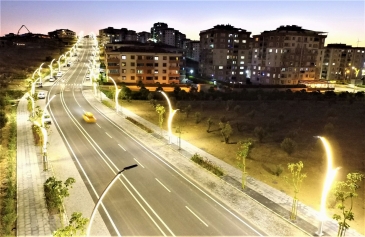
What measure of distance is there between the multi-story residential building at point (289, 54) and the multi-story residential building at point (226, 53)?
41.3 ft

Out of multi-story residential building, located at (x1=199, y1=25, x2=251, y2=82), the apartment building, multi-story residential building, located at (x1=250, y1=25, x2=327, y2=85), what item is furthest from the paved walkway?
multi-story residential building, located at (x1=199, y1=25, x2=251, y2=82)

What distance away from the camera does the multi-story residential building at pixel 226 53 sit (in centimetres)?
12512

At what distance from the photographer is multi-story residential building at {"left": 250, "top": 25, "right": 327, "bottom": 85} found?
10775cm

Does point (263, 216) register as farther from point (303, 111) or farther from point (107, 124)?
point (303, 111)

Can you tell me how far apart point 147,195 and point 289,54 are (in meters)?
98.5

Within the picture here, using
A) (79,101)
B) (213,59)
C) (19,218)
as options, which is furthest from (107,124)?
(213,59)

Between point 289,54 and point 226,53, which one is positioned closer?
point 289,54

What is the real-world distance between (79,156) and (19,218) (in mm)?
12509

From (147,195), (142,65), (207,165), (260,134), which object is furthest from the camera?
(142,65)

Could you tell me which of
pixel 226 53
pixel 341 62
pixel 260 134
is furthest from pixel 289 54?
pixel 260 134

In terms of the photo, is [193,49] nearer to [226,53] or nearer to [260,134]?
[226,53]

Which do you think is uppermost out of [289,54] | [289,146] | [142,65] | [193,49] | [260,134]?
[193,49]

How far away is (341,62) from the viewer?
128250mm

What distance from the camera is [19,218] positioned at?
66.2 ft
